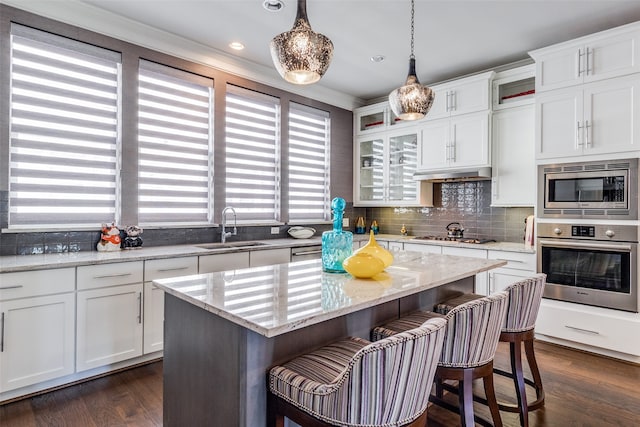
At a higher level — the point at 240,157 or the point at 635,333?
the point at 240,157

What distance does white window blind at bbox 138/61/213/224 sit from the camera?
3.39m

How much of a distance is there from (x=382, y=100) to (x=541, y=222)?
2814 millimetres

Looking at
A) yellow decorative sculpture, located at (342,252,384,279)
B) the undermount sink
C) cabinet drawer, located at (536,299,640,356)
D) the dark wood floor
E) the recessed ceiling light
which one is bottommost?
the dark wood floor

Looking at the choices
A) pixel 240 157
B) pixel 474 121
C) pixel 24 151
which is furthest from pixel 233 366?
pixel 474 121

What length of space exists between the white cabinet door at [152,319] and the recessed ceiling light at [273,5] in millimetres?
2353

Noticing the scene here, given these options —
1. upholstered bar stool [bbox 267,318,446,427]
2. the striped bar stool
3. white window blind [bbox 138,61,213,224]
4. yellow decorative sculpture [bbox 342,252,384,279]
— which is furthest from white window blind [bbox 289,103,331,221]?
upholstered bar stool [bbox 267,318,446,427]

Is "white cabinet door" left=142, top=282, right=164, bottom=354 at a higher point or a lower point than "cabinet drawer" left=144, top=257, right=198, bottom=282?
lower

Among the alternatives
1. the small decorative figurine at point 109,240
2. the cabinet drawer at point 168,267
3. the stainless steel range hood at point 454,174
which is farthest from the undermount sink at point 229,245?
the stainless steel range hood at point 454,174

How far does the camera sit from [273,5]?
2887 mm

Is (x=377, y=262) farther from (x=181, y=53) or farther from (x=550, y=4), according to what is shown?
(x=181, y=53)

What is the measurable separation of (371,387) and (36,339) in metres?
2.40

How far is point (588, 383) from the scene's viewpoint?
2646 mm

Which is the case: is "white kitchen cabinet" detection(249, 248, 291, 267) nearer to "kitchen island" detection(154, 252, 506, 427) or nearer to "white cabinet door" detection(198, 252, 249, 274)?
"white cabinet door" detection(198, 252, 249, 274)

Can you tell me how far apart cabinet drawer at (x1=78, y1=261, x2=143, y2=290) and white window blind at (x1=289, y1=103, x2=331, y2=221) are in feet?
6.93
